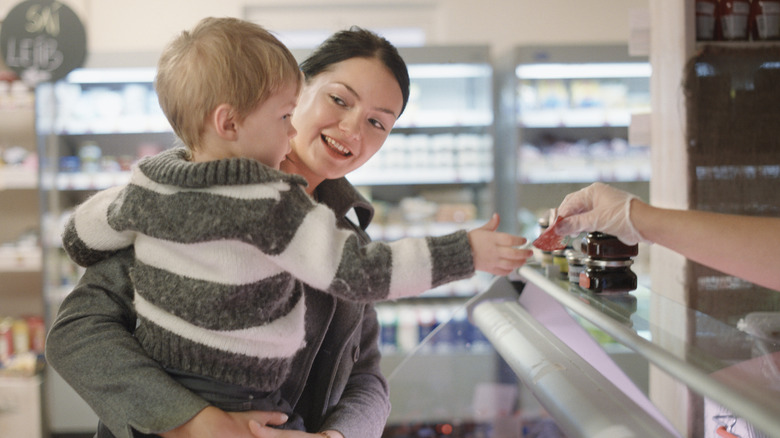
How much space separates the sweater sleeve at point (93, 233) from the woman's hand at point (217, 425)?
1.06 ft

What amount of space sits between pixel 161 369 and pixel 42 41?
11.8ft

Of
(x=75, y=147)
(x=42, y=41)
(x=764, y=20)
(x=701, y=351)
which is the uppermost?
(x=42, y=41)

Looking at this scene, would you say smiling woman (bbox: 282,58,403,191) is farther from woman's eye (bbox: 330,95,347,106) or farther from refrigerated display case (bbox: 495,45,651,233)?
refrigerated display case (bbox: 495,45,651,233)

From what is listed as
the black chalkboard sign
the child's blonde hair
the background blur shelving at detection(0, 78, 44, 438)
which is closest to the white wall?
the black chalkboard sign

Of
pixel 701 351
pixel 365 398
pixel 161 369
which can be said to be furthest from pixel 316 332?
pixel 701 351

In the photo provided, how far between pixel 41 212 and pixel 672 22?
3.74m

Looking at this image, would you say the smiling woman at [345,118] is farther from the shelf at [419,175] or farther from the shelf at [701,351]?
the shelf at [419,175]

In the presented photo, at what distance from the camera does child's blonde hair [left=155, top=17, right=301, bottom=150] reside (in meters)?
1.00

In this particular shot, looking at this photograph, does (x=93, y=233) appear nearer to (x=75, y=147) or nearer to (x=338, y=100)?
(x=338, y=100)

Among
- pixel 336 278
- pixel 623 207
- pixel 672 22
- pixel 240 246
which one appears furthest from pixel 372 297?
pixel 672 22

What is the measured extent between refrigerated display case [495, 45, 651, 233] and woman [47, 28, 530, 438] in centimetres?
292

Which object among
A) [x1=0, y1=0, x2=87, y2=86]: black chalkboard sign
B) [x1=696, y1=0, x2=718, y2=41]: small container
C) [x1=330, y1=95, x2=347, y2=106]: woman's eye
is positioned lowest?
[x1=330, y1=95, x2=347, y2=106]: woman's eye

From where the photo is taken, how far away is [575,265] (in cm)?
127

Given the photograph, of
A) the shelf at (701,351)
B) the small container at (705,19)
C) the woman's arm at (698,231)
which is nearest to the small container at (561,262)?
the shelf at (701,351)
